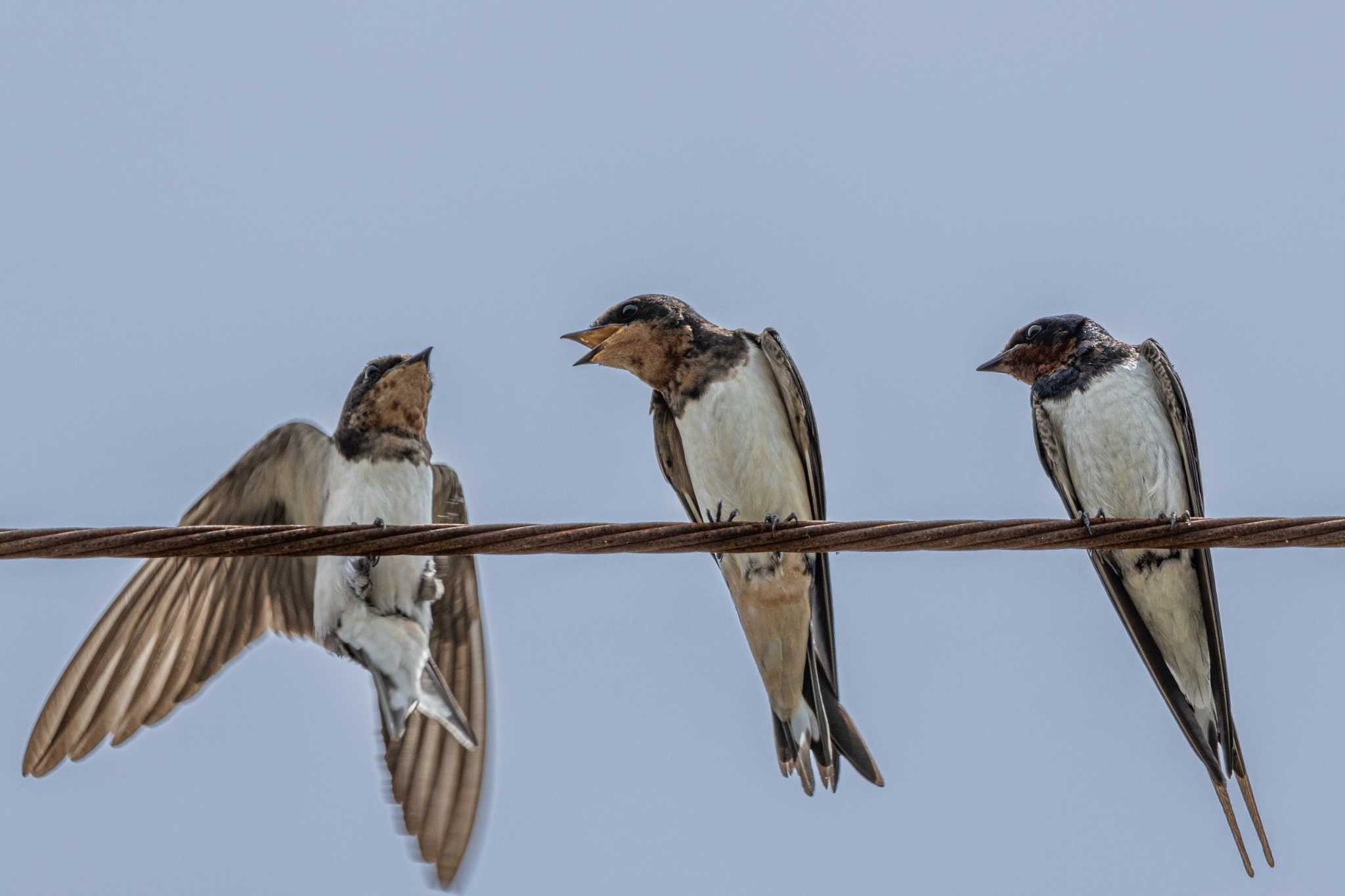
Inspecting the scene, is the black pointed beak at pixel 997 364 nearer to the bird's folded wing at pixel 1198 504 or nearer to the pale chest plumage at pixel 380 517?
the bird's folded wing at pixel 1198 504

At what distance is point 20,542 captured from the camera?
3.17 meters

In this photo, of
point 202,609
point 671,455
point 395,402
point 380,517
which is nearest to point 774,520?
point 671,455

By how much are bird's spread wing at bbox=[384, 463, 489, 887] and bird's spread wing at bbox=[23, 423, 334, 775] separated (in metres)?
0.51

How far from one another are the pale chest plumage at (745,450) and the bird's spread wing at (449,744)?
1.03 metres

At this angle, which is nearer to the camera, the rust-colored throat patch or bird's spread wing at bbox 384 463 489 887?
bird's spread wing at bbox 384 463 489 887

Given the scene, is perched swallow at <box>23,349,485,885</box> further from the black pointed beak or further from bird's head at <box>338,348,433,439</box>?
the black pointed beak

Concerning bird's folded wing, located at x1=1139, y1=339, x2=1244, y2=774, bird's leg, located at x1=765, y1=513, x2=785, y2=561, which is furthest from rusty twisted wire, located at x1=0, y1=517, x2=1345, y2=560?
bird's folded wing, located at x1=1139, y1=339, x2=1244, y2=774

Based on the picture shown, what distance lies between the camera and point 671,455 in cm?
560

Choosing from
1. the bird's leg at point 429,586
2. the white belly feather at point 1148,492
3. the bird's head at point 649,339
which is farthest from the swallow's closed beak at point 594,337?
the white belly feather at point 1148,492

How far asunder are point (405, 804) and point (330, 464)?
121 centimetres

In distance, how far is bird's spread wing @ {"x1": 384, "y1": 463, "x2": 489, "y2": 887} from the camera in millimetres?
5133

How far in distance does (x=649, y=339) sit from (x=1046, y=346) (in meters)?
1.44

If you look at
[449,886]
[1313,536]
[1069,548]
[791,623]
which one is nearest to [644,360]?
[791,623]

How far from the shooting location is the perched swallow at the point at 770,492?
17.1ft
